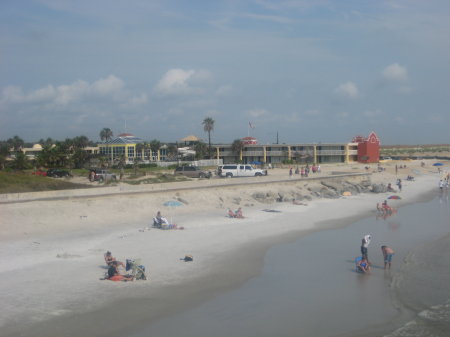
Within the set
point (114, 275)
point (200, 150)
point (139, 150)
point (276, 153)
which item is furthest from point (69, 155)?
point (114, 275)

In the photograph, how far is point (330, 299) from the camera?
48.3 feet

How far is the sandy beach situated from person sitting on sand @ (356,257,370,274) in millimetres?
3897

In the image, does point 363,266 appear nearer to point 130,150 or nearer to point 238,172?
point 238,172

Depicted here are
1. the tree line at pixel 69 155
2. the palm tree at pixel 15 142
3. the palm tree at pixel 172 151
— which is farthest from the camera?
the palm tree at pixel 15 142

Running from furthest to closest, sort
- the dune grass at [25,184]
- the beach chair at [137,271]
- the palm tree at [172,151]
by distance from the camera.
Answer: the palm tree at [172,151] → the dune grass at [25,184] → the beach chair at [137,271]

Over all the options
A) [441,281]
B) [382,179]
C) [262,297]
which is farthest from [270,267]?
[382,179]

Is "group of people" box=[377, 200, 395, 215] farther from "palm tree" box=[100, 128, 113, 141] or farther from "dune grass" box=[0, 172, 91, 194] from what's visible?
"palm tree" box=[100, 128, 113, 141]

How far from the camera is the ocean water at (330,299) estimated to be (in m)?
12.4

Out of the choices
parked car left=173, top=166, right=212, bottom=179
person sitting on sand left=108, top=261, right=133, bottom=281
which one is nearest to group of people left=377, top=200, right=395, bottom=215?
parked car left=173, top=166, right=212, bottom=179

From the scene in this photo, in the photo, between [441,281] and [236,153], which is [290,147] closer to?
[236,153]

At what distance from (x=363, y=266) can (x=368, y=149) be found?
2742 inches

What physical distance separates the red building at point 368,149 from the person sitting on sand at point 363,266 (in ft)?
225

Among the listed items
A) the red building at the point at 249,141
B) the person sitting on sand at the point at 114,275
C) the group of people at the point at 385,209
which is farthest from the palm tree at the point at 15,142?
the person sitting on sand at the point at 114,275

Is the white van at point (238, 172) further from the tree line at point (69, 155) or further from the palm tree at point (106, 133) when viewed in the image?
the palm tree at point (106, 133)
